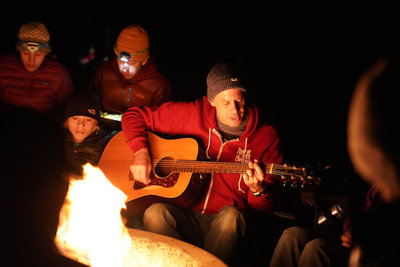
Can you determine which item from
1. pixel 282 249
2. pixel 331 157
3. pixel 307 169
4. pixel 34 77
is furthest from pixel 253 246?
pixel 34 77

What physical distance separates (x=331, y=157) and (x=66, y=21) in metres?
Result: 5.75

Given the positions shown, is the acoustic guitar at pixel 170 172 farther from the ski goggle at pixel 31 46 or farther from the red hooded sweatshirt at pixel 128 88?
the ski goggle at pixel 31 46

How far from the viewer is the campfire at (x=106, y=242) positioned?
A: 2.22 m

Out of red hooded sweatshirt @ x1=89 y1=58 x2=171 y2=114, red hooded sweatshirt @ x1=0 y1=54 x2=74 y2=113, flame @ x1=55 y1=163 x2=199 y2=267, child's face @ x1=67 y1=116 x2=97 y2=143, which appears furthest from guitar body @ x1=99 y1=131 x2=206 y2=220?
red hooded sweatshirt @ x1=0 y1=54 x2=74 y2=113

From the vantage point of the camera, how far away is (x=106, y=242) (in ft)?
7.70

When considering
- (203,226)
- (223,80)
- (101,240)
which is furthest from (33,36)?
(203,226)

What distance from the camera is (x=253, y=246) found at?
3082 mm

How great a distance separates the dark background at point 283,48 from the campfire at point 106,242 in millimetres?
1543

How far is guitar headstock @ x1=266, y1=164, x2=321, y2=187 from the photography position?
2.32 meters

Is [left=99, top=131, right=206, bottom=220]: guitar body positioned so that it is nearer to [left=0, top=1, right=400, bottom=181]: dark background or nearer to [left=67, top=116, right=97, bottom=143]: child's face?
[left=67, top=116, right=97, bottom=143]: child's face

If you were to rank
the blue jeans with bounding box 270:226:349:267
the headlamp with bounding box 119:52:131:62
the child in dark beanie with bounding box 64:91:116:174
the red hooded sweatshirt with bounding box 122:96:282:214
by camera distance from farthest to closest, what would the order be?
1. the headlamp with bounding box 119:52:131:62
2. the child in dark beanie with bounding box 64:91:116:174
3. the red hooded sweatshirt with bounding box 122:96:282:214
4. the blue jeans with bounding box 270:226:349:267

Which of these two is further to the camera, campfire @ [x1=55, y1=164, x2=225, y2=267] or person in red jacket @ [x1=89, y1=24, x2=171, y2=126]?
person in red jacket @ [x1=89, y1=24, x2=171, y2=126]

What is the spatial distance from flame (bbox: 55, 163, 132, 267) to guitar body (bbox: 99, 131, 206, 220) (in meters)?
0.29

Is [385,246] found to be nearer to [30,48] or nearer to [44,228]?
[44,228]
